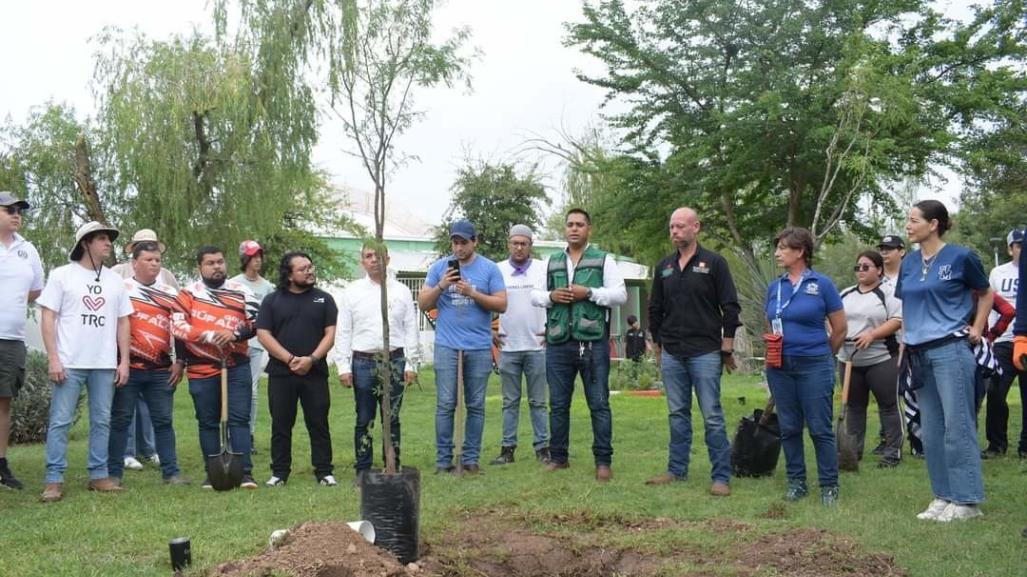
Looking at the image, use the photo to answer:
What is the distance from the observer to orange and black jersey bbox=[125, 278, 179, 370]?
793 centimetres

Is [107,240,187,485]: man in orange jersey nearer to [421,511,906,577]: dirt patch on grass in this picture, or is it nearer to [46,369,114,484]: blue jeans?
[46,369,114,484]: blue jeans

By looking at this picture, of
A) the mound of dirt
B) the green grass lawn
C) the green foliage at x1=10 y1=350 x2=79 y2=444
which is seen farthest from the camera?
the green foliage at x1=10 y1=350 x2=79 y2=444

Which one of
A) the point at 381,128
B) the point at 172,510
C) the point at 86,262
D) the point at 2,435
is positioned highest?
the point at 381,128

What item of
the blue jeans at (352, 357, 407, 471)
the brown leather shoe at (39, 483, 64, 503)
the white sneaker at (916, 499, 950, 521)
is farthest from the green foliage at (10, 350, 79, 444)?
the white sneaker at (916, 499, 950, 521)

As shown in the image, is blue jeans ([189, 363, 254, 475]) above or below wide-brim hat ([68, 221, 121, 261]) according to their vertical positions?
below

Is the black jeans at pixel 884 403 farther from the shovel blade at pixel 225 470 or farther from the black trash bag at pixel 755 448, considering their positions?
the shovel blade at pixel 225 470

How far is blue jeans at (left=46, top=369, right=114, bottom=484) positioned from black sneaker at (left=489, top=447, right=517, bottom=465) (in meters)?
3.28

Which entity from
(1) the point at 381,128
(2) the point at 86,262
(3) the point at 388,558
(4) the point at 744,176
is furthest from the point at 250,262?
(4) the point at 744,176

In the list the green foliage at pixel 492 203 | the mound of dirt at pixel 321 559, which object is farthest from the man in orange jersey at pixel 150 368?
the green foliage at pixel 492 203

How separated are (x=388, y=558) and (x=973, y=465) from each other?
12.0 ft

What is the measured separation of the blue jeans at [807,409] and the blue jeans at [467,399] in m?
2.59

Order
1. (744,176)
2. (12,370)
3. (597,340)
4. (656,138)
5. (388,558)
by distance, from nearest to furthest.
Answer: (388,558) < (12,370) < (597,340) < (744,176) < (656,138)

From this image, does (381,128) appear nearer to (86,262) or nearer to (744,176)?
(86,262)

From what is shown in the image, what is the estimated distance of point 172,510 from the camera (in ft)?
21.8
